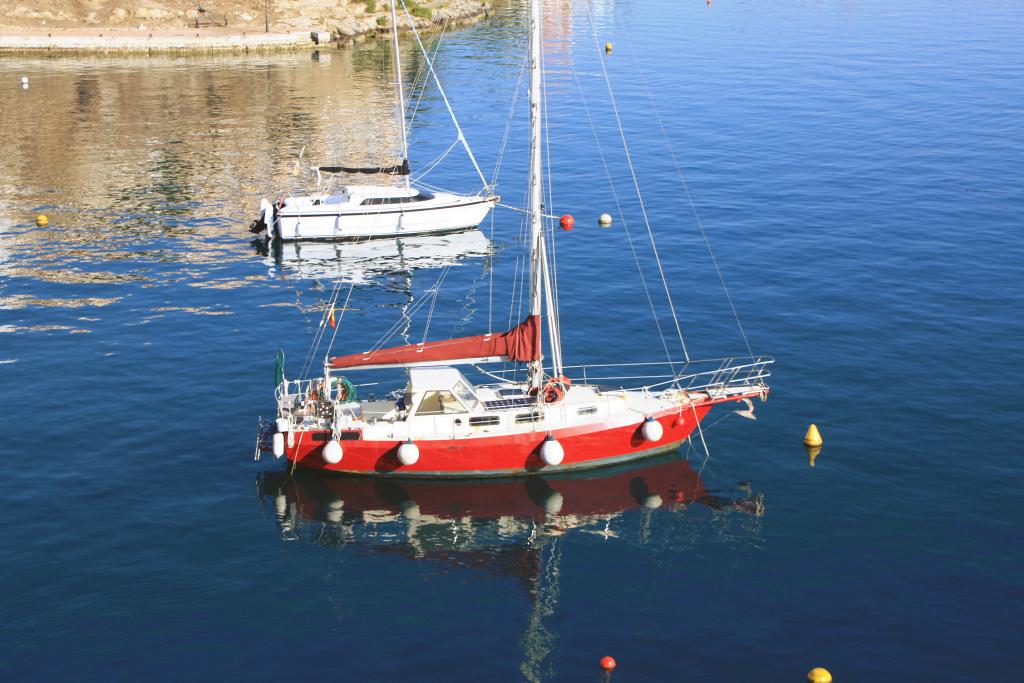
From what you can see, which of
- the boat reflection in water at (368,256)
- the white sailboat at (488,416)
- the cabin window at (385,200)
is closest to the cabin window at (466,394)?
the white sailboat at (488,416)

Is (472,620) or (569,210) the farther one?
(569,210)

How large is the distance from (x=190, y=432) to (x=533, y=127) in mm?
19150

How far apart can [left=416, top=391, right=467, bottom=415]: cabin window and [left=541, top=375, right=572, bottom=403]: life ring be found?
3252 mm

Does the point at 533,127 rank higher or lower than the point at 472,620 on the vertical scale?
higher

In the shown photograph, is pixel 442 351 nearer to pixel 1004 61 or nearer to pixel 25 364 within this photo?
pixel 25 364

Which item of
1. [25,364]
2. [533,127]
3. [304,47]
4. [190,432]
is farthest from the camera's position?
[304,47]

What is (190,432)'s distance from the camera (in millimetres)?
46656

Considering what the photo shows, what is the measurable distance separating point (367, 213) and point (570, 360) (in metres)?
22.9

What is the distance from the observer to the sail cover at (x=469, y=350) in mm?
43594

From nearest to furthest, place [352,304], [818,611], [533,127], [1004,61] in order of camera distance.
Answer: [818,611] < [533,127] < [352,304] < [1004,61]

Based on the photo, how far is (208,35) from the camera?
129000mm

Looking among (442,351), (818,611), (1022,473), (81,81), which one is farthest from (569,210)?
(81,81)

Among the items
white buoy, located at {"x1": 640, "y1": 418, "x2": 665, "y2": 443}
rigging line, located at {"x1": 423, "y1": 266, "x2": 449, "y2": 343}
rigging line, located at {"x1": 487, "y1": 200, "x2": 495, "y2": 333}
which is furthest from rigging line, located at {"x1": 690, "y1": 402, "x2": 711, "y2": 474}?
rigging line, located at {"x1": 423, "y1": 266, "x2": 449, "y2": 343}

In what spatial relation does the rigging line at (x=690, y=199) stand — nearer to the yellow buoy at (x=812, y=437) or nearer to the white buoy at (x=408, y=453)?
the yellow buoy at (x=812, y=437)
